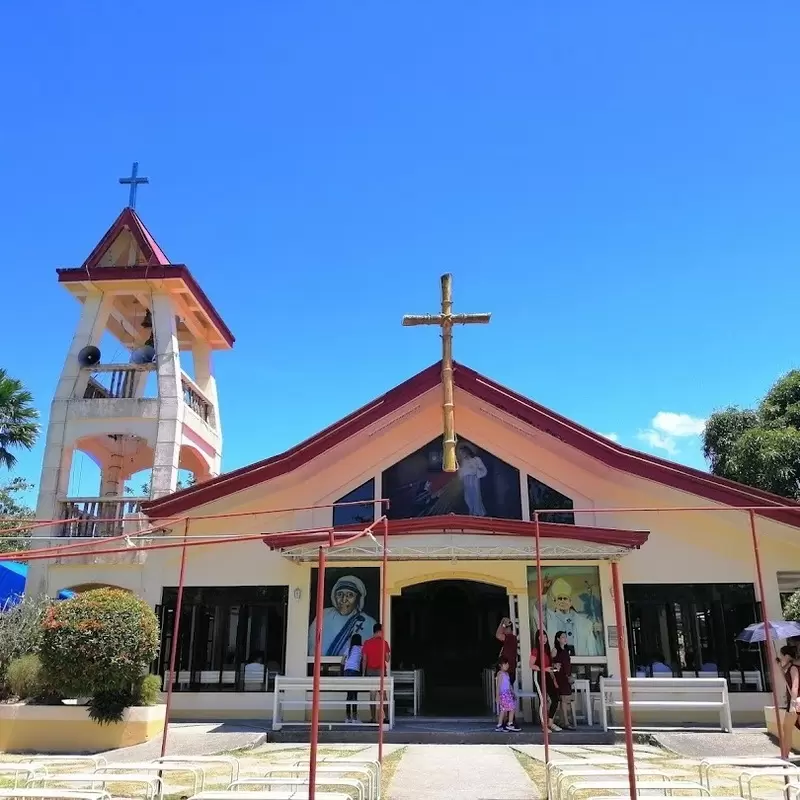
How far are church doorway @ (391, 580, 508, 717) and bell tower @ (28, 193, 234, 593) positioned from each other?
6.87 meters

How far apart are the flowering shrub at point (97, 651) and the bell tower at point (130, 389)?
438 cm

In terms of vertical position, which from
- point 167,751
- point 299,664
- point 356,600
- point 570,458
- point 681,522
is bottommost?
point 167,751

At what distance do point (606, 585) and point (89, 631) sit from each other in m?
9.42

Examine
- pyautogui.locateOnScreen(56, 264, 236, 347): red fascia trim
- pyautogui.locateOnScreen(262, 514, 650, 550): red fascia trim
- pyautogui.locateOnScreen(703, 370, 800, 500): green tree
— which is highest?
pyautogui.locateOnScreen(56, 264, 236, 347): red fascia trim

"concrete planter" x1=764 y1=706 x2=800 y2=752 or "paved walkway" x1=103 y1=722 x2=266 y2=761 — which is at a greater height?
"concrete planter" x1=764 y1=706 x2=800 y2=752

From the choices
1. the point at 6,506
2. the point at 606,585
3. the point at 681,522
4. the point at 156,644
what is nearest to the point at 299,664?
the point at 156,644

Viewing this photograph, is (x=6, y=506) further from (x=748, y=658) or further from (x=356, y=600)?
(x=748, y=658)

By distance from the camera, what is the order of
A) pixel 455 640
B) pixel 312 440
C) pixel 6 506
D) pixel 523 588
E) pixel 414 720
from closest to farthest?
pixel 414 720 < pixel 523 588 < pixel 312 440 < pixel 455 640 < pixel 6 506

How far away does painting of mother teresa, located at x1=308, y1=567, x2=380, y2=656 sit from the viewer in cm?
1481

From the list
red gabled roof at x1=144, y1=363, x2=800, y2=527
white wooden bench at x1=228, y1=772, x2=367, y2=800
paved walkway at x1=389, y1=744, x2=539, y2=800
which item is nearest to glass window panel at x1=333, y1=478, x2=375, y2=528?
red gabled roof at x1=144, y1=363, x2=800, y2=527

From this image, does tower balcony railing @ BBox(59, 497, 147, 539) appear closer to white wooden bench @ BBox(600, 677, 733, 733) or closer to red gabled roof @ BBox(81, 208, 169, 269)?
red gabled roof @ BBox(81, 208, 169, 269)

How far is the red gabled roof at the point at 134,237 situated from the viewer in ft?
65.0

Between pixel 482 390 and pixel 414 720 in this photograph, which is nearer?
pixel 414 720

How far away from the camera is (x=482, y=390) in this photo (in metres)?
16.2
